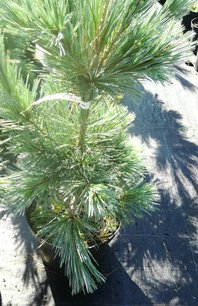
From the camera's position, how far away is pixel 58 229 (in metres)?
1.30

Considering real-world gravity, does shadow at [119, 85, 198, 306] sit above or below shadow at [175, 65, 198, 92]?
below

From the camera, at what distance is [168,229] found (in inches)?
86.4

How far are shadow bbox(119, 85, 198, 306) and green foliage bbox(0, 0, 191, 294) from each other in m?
0.61

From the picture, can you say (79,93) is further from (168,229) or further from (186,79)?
(186,79)

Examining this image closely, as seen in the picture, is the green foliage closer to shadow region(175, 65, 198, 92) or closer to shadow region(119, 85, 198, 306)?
shadow region(119, 85, 198, 306)

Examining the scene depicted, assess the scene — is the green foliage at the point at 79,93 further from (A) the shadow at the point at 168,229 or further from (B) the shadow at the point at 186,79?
(B) the shadow at the point at 186,79

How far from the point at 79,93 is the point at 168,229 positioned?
1.39 meters

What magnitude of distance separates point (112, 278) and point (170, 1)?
147 centimetres

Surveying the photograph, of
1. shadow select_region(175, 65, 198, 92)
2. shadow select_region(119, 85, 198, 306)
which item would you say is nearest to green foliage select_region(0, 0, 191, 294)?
shadow select_region(119, 85, 198, 306)

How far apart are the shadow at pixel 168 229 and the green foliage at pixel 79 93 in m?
0.61

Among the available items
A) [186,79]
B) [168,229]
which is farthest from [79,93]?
[186,79]

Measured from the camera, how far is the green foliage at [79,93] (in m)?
0.87

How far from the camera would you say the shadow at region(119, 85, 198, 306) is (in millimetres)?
1926

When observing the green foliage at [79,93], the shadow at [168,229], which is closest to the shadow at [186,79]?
the shadow at [168,229]
